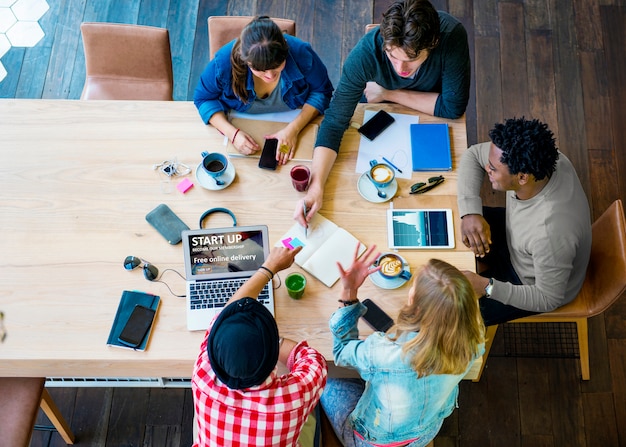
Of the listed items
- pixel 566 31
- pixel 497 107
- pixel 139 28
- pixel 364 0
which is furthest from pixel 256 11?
pixel 566 31

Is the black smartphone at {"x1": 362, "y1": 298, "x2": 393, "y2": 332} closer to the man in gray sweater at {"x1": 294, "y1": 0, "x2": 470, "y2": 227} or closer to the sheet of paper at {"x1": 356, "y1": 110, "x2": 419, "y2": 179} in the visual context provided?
the man in gray sweater at {"x1": 294, "y1": 0, "x2": 470, "y2": 227}

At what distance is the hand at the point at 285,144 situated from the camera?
211cm

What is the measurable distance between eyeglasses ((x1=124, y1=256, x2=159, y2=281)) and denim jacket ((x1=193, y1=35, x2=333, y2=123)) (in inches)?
23.9

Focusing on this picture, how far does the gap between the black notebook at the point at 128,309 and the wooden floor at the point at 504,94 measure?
34.7 inches

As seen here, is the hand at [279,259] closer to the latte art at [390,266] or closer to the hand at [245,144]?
the latte art at [390,266]

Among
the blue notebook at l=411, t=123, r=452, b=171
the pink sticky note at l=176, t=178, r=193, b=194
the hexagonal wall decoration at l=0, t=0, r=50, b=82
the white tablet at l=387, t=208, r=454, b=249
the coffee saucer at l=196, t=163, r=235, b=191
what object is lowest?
the hexagonal wall decoration at l=0, t=0, r=50, b=82

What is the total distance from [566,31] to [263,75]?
2.27 metres

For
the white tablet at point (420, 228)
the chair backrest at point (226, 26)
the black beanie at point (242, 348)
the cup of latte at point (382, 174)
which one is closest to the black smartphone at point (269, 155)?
the cup of latte at point (382, 174)

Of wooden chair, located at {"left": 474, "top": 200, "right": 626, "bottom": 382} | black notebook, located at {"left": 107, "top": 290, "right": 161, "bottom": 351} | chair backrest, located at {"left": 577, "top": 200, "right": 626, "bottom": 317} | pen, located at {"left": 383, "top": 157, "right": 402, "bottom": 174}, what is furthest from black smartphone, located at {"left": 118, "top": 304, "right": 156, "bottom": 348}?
chair backrest, located at {"left": 577, "top": 200, "right": 626, "bottom": 317}

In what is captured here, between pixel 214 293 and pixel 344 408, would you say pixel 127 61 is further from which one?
pixel 344 408

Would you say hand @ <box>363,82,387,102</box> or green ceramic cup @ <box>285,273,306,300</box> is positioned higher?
hand @ <box>363,82,387,102</box>

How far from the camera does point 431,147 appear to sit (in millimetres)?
2125

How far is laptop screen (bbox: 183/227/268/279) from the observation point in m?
1.90

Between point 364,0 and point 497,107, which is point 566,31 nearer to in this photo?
point 497,107
